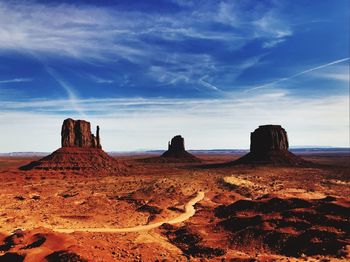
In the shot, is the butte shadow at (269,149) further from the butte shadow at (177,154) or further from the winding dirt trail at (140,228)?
the winding dirt trail at (140,228)

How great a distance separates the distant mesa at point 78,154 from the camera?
2984 inches

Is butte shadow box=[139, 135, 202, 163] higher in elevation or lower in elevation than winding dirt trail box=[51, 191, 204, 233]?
higher

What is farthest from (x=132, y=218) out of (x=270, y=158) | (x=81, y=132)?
(x=270, y=158)

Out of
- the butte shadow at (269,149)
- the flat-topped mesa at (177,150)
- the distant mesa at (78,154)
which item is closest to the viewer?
the distant mesa at (78,154)

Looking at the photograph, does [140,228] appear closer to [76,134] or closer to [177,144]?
[76,134]

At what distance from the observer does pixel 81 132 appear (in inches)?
3346

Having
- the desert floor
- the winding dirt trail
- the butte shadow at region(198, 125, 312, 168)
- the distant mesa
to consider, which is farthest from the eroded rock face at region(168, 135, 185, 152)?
the winding dirt trail

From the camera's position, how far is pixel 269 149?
105m

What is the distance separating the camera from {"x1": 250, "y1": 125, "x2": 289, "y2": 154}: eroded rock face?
105 metres

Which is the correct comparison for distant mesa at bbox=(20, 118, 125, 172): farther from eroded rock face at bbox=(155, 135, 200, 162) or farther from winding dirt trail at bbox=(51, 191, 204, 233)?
eroded rock face at bbox=(155, 135, 200, 162)

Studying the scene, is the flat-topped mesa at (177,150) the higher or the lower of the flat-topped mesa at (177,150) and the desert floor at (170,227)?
the higher

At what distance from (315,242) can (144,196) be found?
954 inches

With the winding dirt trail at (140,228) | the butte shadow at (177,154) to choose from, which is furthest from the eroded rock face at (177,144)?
the winding dirt trail at (140,228)

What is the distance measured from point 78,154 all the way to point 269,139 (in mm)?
56103
